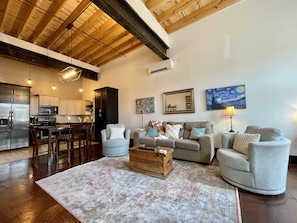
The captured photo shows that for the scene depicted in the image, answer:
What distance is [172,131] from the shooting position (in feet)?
12.0

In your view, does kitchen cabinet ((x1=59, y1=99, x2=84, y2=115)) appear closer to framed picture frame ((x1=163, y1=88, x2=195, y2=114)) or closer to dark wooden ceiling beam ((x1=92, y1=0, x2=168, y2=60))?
framed picture frame ((x1=163, y1=88, x2=195, y2=114))

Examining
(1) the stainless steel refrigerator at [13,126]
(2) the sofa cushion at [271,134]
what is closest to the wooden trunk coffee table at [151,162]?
(2) the sofa cushion at [271,134]

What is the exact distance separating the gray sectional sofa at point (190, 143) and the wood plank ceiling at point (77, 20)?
8.36 ft

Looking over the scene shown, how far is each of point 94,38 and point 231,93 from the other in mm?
4328

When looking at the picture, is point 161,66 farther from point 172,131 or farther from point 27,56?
point 27,56

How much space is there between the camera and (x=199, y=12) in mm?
3559

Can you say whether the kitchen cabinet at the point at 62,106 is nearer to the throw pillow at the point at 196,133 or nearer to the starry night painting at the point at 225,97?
the throw pillow at the point at 196,133

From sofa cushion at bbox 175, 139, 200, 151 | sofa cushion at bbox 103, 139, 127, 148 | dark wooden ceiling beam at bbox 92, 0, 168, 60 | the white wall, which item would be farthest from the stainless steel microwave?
sofa cushion at bbox 175, 139, 200, 151

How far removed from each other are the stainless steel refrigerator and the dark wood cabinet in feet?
7.91

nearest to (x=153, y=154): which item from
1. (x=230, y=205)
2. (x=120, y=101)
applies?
(x=230, y=205)

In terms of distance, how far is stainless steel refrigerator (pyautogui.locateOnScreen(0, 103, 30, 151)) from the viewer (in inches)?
174

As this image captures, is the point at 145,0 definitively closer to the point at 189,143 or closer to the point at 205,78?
the point at 205,78

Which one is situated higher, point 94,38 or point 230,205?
point 94,38

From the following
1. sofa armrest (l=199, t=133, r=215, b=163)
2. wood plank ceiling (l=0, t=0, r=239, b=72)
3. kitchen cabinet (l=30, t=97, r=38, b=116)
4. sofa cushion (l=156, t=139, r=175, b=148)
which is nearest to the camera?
sofa armrest (l=199, t=133, r=215, b=163)
